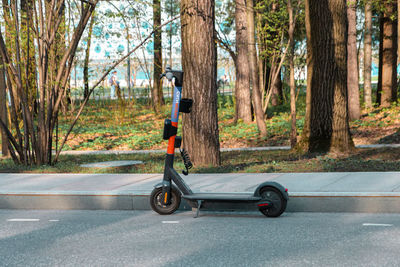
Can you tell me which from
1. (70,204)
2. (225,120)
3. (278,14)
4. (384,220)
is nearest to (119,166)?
(70,204)

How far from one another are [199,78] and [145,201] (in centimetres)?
373

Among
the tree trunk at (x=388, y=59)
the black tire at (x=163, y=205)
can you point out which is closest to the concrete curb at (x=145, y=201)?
the black tire at (x=163, y=205)

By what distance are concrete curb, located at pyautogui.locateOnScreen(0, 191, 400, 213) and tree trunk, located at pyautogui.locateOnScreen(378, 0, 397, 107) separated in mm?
15349

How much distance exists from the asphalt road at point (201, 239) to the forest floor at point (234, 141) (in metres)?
3.34

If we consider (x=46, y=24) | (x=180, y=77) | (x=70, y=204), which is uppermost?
(x=46, y=24)

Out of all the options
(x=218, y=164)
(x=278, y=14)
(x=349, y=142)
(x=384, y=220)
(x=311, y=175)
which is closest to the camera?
(x=384, y=220)

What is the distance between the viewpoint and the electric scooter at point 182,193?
22.0 feet

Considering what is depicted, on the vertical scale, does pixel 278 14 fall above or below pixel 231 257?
above

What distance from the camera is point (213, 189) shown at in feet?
26.5

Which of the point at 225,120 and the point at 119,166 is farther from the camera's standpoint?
the point at 225,120

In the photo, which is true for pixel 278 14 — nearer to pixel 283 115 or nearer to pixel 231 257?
pixel 283 115

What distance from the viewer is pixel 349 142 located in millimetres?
11984

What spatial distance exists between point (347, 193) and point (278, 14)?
12713 millimetres

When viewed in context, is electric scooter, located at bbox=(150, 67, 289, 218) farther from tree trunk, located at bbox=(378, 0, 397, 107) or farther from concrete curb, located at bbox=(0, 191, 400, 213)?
tree trunk, located at bbox=(378, 0, 397, 107)
